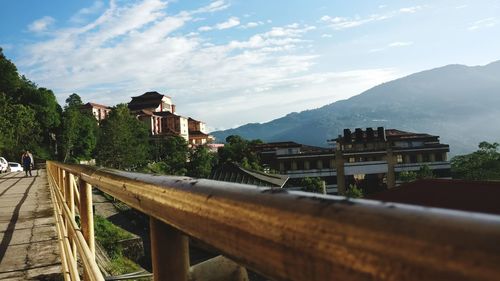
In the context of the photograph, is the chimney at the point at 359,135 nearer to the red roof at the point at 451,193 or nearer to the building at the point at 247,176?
the building at the point at 247,176

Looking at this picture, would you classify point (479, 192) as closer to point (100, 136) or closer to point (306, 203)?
point (306, 203)

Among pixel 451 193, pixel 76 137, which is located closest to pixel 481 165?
pixel 76 137

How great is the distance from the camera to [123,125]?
71.8m

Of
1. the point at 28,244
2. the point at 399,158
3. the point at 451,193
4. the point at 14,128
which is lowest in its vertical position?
the point at 399,158

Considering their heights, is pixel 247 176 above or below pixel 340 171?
above

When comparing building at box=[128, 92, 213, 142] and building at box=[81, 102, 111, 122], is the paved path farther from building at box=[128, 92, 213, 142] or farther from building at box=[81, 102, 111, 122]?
building at box=[81, 102, 111, 122]

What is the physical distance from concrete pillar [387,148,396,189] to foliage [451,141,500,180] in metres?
10.3

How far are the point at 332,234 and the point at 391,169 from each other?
227 ft

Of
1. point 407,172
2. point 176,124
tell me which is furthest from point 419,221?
point 176,124

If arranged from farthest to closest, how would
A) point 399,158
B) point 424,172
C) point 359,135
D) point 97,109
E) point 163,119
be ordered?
point 163,119 → point 97,109 → point 359,135 → point 399,158 → point 424,172

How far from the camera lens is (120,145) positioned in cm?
7019

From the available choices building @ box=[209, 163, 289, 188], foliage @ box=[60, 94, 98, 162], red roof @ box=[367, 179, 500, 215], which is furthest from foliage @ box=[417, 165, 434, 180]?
red roof @ box=[367, 179, 500, 215]

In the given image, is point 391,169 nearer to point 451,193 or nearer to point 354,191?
point 354,191

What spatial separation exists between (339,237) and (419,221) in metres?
0.09
